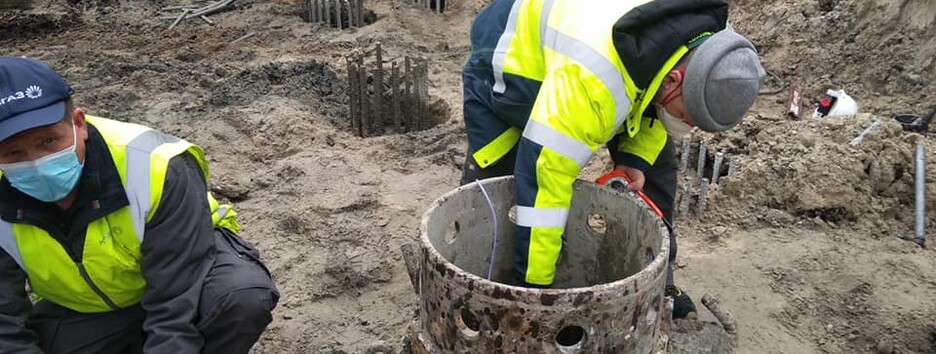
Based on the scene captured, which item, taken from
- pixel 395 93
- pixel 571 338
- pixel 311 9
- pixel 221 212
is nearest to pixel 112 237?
pixel 221 212

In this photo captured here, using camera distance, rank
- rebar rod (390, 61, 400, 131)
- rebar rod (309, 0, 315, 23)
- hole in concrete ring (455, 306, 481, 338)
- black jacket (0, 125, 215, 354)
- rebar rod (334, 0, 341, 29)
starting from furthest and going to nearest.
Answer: rebar rod (309, 0, 315, 23) < rebar rod (334, 0, 341, 29) < rebar rod (390, 61, 400, 131) < black jacket (0, 125, 215, 354) < hole in concrete ring (455, 306, 481, 338)

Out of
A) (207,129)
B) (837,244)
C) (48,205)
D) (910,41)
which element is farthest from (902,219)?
(207,129)

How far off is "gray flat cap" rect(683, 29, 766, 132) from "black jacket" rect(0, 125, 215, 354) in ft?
5.38

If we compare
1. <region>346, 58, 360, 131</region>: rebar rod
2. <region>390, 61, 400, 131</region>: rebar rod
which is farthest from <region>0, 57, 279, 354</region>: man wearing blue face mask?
<region>390, 61, 400, 131</region>: rebar rod

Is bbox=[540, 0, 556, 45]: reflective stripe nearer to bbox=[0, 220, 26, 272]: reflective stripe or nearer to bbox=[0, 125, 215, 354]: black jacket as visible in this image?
bbox=[0, 125, 215, 354]: black jacket

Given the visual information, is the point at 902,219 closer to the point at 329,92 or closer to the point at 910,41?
the point at 910,41

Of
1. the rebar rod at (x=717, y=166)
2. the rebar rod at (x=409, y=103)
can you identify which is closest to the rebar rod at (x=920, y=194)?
the rebar rod at (x=717, y=166)

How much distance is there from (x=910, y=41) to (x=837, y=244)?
112 inches

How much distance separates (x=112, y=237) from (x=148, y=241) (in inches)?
5.3

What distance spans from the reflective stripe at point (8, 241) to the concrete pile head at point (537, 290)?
4.35ft

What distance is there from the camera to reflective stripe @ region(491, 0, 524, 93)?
2664mm

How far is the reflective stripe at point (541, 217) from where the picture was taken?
221 centimetres

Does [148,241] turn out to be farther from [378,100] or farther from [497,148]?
[378,100]

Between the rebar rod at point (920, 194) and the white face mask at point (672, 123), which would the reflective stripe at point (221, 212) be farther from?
the rebar rod at point (920, 194)
